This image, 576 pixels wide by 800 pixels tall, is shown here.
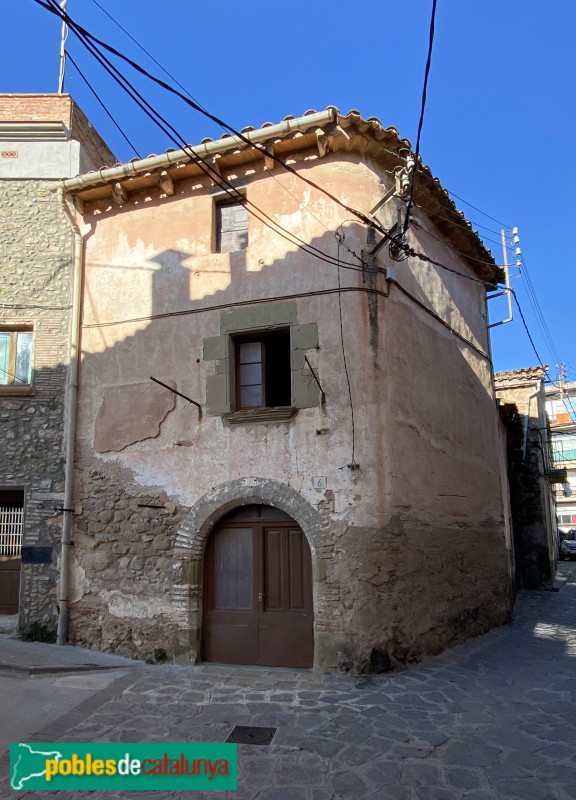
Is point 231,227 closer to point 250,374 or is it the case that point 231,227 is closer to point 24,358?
point 250,374

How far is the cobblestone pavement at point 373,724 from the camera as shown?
4434mm

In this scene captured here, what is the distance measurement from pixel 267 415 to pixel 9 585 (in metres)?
5.09

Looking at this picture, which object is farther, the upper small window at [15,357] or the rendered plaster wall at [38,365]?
the upper small window at [15,357]

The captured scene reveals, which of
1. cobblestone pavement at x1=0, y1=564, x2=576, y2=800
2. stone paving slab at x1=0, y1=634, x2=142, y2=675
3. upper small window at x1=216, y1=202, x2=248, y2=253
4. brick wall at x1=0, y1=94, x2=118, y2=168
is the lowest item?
cobblestone pavement at x1=0, y1=564, x2=576, y2=800

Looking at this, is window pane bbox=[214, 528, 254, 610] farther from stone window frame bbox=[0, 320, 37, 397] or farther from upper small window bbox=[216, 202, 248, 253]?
upper small window bbox=[216, 202, 248, 253]

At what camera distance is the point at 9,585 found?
9352 millimetres

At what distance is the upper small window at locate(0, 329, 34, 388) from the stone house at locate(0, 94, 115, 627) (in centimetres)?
2

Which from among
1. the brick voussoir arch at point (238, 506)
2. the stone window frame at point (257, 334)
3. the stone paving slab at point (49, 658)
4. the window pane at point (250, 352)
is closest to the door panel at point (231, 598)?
the brick voussoir arch at point (238, 506)

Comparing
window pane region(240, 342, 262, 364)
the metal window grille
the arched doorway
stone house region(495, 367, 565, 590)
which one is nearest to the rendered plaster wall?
the metal window grille

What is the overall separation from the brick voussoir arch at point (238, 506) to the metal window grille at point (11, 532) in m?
2.97

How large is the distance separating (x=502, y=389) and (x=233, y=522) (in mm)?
13144

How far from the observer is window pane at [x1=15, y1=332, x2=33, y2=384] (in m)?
9.60

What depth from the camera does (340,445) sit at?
769 centimetres

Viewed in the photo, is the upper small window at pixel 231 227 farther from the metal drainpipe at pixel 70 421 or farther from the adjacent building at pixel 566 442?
the adjacent building at pixel 566 442
